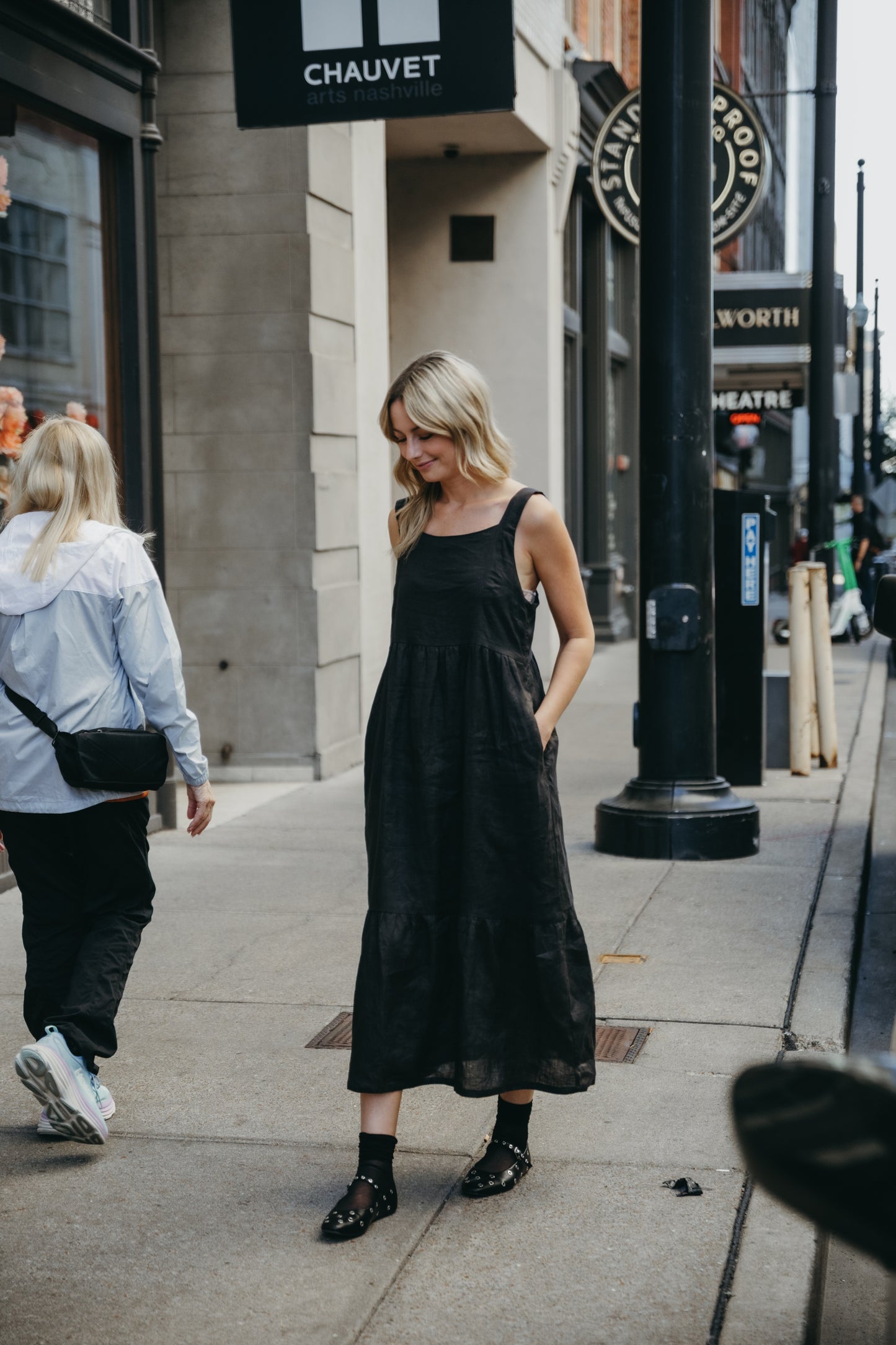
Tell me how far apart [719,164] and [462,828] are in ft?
35.2

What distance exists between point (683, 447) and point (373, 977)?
4.44m

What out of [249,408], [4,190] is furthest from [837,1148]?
[249,408]

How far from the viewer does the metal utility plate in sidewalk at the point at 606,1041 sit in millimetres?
4777

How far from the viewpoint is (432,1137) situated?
415cm

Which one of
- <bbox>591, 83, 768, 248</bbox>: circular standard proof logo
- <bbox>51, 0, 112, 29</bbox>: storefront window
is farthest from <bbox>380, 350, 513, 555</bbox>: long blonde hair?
<bbox>591, 83, 768, 248</bbox>: circular standard proof logo

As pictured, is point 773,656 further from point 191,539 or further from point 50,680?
point 50,680

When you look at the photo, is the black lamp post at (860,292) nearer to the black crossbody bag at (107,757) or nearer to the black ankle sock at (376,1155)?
the black crossbody bag at (107,757)

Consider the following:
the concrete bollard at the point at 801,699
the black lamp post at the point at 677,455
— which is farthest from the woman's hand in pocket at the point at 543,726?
the concrete bollard at the point at 801,699

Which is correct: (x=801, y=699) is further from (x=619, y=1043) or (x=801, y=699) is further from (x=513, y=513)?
(x=513, y=513)

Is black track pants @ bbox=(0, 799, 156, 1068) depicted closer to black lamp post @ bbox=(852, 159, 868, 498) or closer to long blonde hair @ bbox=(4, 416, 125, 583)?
long blonde hair @ bbox=(4, 416, 125, 583)

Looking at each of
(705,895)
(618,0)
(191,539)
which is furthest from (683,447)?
(618,0)

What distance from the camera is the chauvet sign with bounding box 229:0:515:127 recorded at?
7535 mm

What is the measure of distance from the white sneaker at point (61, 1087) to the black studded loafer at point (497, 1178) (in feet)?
2.98

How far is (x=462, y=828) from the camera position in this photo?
366 cm
